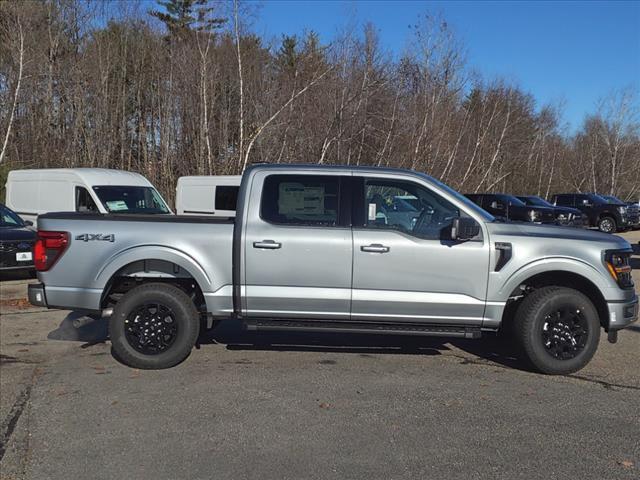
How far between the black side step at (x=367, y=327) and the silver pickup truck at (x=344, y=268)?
0.01 m

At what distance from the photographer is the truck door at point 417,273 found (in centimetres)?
556

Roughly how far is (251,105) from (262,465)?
2035cm

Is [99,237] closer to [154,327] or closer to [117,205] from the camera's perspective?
[154,327]

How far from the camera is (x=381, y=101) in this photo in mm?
25125

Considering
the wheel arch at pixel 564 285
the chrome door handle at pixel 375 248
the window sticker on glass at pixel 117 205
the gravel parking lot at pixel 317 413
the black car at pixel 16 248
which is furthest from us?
the window sticker on glass at pixel 117 205

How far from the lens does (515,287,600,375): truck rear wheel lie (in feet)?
18.4

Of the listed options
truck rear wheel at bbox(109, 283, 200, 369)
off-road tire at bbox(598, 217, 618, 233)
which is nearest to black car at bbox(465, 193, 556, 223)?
off-road tire at bbox(598, 217, 618, 233)

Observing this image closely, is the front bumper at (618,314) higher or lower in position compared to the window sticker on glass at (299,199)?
lower

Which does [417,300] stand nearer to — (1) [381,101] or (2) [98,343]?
(2) [98,343]

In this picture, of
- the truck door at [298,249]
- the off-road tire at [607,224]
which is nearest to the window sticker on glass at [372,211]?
the truck door at [298,249]

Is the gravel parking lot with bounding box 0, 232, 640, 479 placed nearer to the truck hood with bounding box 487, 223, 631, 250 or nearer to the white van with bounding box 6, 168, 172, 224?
the truck hood with bounding box 487, 223, 631, 250

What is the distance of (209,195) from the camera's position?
50.8ft

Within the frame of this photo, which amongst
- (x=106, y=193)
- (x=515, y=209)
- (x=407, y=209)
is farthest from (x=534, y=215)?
(x=407, y=209)

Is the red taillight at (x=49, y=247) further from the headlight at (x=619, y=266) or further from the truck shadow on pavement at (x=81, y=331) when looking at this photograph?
the headlight at (x=619, y=266)
